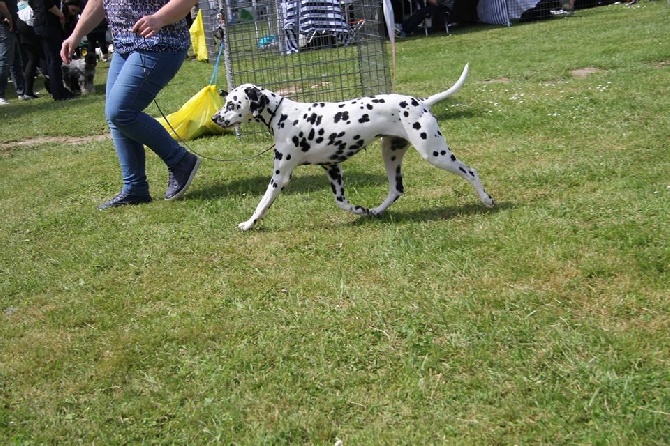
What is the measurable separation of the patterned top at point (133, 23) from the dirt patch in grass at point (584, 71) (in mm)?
6474

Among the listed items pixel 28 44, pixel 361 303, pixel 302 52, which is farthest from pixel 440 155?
pixel 28 44

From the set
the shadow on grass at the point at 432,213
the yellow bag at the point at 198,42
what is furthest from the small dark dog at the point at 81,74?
the shadow on grass at the point at 432,213

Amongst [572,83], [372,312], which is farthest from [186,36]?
[572,83]

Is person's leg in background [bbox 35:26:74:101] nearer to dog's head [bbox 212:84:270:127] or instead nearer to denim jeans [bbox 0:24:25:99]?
denim jeans [bbox 0:24:25:99]

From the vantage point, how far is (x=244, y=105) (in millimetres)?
5312

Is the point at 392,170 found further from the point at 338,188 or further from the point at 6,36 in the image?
the point at 6,36

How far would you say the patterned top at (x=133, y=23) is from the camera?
Answer: 234 inches

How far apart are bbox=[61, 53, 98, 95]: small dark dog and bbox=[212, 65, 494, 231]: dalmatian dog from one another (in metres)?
10.3

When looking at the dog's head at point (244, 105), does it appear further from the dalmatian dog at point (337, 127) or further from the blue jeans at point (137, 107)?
the blue jeans at point (137, 107)

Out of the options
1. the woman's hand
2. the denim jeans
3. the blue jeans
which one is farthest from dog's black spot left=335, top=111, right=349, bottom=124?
the denim jeans

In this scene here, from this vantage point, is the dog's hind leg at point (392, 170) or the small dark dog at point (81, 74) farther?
the small dark dog at point (81, 74)

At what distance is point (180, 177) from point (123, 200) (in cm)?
53

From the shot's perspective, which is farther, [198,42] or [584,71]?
[198,42]

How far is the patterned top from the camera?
5934 mm
